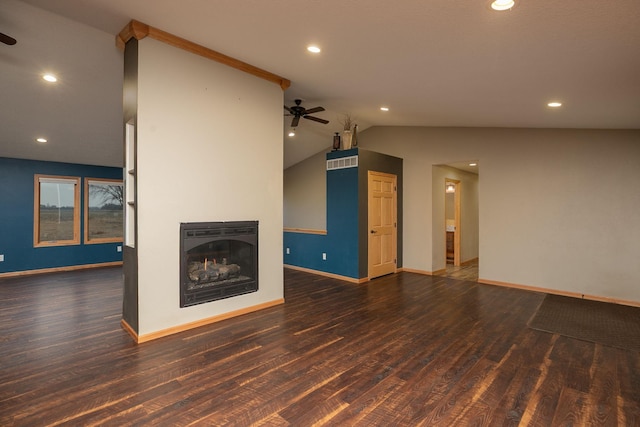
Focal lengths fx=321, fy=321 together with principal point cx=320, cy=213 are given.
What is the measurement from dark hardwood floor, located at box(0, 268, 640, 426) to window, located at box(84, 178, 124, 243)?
3.51m

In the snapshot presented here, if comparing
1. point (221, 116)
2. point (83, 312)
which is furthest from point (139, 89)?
point (83, 312)

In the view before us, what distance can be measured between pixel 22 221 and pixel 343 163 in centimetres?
656

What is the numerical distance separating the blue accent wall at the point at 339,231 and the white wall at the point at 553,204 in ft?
5.43

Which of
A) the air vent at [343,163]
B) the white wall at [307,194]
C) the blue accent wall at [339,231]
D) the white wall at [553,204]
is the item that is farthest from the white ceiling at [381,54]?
the white wall at [307,194]

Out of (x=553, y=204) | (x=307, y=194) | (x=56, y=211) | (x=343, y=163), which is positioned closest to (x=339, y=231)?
(x=343, y=163)

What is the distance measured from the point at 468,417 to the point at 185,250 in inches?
114

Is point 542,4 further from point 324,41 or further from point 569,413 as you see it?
point 569,413

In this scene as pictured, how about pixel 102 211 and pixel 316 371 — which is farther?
pixel 102 211

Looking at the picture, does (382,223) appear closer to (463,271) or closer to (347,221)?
(347,221)

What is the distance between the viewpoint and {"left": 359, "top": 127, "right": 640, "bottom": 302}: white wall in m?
4.60

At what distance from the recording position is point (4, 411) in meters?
2.03

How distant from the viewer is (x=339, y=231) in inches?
237

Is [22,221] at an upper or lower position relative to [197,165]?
lower

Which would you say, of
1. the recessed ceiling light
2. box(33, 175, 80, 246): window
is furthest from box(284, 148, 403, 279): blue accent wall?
box(33, 175, 80, 246): window
